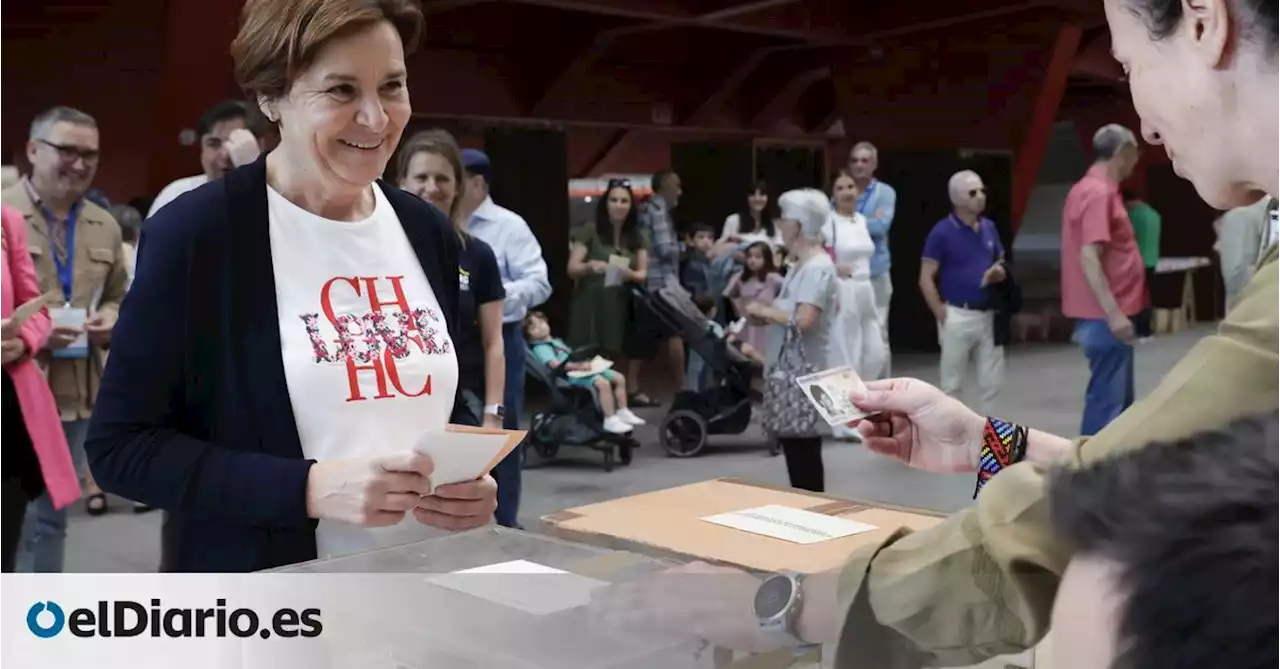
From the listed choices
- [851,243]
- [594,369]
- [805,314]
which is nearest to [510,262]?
[805,314]

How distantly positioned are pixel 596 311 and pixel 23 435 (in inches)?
212

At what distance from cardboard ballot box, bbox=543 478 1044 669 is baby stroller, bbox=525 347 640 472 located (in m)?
3.96

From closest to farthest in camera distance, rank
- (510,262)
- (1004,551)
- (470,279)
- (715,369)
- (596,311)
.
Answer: (1004,551), (470,279), (510,262), (715,369), (596,311)

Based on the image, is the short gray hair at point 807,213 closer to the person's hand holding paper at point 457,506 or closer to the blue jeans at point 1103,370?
the blue jeans at point 1103,370

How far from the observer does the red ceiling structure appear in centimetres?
776

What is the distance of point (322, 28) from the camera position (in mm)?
1568

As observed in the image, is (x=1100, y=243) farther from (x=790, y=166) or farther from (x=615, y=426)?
(x=790, y=166)

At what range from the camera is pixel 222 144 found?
3.48 m

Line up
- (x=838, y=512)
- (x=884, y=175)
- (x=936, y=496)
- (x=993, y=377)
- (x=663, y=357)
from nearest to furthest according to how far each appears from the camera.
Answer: (x=838, y=512)
(x=936, y=496)
(x=993, y=377)
(x=663, y=357)
(x=884, y=175)

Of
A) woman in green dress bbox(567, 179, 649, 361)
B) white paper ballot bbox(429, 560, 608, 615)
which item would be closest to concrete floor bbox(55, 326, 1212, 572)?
woman in green dress bbox(567, 179, 649, 361)

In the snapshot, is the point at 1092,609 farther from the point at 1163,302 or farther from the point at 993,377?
the point at 1163,302

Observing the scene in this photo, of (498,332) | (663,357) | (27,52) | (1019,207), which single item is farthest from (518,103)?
(498,332)

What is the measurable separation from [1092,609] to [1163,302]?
47.8ft

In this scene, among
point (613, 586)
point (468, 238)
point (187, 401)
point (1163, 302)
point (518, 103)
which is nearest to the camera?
point (613, 586)
